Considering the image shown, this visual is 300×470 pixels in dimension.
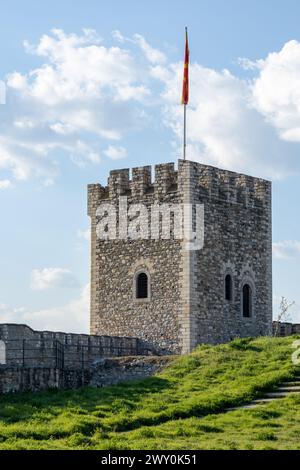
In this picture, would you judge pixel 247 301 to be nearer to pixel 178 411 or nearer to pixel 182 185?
pixel 182 185

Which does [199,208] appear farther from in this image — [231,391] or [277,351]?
[231,391]

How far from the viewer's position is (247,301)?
41.3m

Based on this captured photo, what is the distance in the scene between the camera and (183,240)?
127 feet

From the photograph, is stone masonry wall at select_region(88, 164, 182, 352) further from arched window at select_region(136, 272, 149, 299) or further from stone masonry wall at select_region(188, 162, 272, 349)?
stone masonry wall at select_region(188, 162, 272, 349)

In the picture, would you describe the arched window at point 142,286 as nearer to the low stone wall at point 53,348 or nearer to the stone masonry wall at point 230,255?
the stone masonry wall at point 230,255

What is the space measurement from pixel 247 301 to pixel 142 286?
4463mm

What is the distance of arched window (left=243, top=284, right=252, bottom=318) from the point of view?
41.2 metres

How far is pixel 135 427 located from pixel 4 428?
3.10 m

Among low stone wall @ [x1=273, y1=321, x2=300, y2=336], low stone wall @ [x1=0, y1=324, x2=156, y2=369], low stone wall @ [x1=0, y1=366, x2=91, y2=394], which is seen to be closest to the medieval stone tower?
low stone wall @ [x1=273, y1=321, x2=300, y2=336]

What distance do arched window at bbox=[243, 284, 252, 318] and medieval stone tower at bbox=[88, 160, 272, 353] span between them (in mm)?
40

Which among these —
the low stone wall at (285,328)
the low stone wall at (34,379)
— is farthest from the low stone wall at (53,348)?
the low stone wall at (285,328)

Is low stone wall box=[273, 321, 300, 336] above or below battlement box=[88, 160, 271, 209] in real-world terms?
below

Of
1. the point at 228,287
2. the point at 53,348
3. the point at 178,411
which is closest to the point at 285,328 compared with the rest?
the point at 228,287

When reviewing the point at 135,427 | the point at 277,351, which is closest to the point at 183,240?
the point at 277,351
